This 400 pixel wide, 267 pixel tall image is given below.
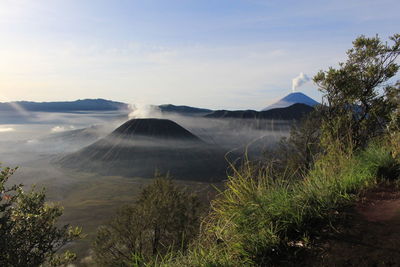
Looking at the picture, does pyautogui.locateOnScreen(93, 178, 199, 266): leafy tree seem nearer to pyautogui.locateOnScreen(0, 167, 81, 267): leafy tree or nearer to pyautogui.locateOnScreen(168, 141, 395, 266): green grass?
pyautogui.locateOnScreen(0, 167, 81, 267): leafy tree

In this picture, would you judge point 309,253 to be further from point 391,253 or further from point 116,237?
point 116,237

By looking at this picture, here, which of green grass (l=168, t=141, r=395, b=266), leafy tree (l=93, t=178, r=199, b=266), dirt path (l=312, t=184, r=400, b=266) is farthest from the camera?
leafy tree (l=93, t=178, r=199, b=266)

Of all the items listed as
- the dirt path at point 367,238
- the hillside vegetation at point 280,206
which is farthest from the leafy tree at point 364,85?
the dirt path at point 367,238

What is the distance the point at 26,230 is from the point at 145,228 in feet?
39.4

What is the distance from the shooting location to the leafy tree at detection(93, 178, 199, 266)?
29.1 m

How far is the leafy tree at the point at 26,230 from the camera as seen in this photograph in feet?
56.3

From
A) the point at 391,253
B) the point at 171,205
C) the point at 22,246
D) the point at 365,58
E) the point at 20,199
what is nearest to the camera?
the point at 391,253

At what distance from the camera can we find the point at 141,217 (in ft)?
98.9

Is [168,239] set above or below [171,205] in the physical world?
below

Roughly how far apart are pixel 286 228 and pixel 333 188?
1.59 metres

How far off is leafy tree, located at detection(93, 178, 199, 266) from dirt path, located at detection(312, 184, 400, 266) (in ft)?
79.0

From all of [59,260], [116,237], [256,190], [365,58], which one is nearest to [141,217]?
[116,237]

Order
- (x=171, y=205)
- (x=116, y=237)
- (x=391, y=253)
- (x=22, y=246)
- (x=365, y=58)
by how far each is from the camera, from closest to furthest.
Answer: (x=391, y=253)
(x=365, y=58)
(x=22, y=246)
(x=116, y=237)
(x=171, y=205)

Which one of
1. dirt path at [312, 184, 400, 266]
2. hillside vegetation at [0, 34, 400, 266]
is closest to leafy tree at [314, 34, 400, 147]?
hillside vegetation at [0, 34, 400, 266]
